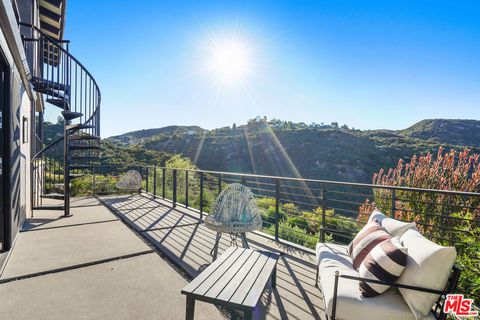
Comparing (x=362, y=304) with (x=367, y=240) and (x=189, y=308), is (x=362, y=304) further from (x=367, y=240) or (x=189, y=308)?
(x=189, y=308)

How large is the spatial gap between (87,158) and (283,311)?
17.7 feet

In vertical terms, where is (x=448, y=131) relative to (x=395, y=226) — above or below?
above

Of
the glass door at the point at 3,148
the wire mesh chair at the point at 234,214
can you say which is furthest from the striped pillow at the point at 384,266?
the glass door at the point at 3,148

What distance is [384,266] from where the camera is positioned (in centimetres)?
141

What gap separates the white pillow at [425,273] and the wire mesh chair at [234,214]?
59.5 inches

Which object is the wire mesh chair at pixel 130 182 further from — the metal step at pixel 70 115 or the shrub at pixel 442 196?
the shrub at pixel 442 196

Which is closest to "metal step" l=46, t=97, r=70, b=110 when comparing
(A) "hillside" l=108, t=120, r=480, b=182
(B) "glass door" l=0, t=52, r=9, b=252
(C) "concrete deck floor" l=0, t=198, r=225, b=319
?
(B) "glass door" l=0, t=52, r=9, b=252

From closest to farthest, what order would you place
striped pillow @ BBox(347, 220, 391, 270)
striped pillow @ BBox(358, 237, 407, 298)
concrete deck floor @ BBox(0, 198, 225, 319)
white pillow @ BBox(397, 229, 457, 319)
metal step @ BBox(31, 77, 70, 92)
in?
white pillow @ BBox(397, 229, 457, 319) < striped pillow @ BBox(358, 237, 407, 298) < striped pillow @ BBox(347, 220, 391, 270) < concrete deck floor @ BBox(0, 198, 225, 319) < metal step @ BBox(31, 77, 70, 92)

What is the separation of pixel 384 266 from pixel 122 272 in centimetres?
234

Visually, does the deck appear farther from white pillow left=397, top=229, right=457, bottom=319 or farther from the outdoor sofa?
white pillow left=397, top=229, right=457, bottom=319

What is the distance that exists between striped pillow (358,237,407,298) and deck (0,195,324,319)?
1.93ft

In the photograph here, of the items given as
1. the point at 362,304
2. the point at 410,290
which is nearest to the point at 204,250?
the point at 362,304

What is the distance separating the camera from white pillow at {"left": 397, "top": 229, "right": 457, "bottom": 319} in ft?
4.09

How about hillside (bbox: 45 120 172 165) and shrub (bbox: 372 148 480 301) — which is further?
hillside (bbox: 45 120 172 165)
